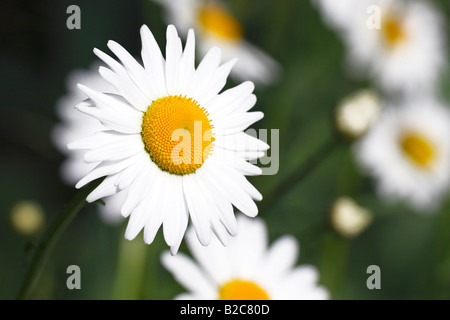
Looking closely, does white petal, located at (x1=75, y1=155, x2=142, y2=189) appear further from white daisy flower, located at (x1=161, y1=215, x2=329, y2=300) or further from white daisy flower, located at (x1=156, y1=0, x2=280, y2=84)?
white daisy flower, located at (x1=156, y1=0, x2=280, y2=84)

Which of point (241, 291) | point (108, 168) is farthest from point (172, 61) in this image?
point (241, 291)

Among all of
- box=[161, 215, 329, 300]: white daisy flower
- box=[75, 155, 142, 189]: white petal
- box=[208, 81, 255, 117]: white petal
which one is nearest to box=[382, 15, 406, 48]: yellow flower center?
box=[161, 215, 329, 300]: white daisy flower

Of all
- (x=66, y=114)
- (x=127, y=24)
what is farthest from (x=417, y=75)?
(x=66, y=114)

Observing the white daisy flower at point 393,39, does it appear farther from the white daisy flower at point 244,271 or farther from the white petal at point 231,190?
the white petal at point 231,190

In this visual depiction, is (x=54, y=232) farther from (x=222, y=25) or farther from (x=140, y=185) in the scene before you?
(x=222, y=25)
